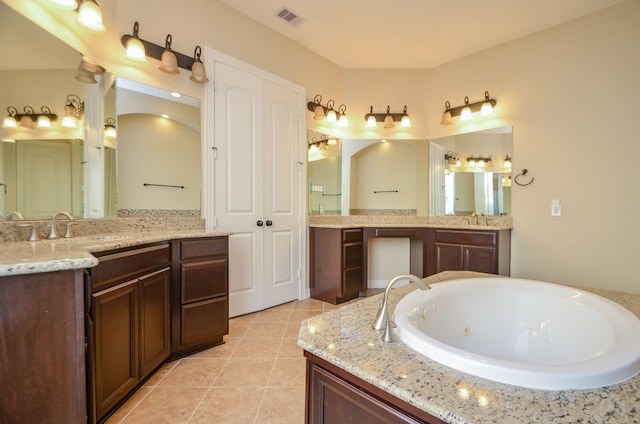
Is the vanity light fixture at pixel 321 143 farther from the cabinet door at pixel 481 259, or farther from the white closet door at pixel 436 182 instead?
the cabinet door at pixel 481 259

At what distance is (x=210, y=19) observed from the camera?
2.54m

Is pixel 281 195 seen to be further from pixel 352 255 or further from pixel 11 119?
pixel 11 119

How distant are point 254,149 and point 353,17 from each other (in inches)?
62.4

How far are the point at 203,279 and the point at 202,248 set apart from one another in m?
0.21

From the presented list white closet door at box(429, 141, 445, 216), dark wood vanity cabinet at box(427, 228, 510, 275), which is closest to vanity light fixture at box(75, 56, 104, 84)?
dark wood vanity cabinet at box(427, 228, 510, 275)

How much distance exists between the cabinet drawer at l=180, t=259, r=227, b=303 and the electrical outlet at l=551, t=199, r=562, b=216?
3030 millimetres

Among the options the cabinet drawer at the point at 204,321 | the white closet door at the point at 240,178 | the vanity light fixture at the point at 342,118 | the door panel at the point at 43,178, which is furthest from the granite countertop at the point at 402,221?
the door panel at the point at 43,178

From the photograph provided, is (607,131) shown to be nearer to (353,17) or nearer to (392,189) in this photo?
(392,189)

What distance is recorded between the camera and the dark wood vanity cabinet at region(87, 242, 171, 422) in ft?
4.05

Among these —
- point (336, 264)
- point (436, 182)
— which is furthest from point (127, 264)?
point (436, 182)

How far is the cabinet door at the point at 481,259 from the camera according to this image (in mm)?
2803

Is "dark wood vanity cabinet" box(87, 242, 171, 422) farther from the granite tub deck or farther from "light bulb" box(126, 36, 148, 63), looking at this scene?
"light bulb" box(126, 36, 148, 63)

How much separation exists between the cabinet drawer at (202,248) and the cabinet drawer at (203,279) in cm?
5

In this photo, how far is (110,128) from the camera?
6.68 feet
